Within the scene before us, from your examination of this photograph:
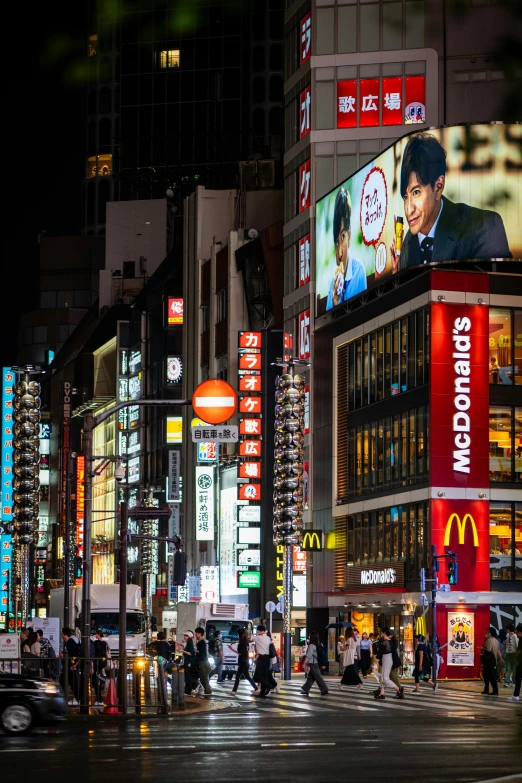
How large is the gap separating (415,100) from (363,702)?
136ft

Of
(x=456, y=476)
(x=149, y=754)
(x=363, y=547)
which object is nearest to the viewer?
(x=149, y=754)

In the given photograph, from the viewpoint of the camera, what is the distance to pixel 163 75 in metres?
158

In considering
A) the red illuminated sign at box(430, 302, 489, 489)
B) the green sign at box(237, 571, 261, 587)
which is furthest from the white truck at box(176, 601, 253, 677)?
the green sign at box(237, 571, 261, 587)

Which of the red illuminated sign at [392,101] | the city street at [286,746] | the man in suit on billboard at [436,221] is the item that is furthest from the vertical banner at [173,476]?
the city street at [286,746]

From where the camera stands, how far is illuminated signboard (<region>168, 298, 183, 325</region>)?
9838 cm

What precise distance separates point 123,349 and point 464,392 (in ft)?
218

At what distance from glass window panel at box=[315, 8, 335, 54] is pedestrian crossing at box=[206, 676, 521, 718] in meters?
38.6

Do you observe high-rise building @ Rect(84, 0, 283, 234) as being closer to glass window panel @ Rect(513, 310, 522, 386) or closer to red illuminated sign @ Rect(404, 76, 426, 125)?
red illuminated sign @ Rect(404, 76, 426, 125)

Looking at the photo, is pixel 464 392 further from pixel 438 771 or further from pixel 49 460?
pixel 49 460

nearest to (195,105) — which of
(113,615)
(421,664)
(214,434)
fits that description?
(113,615)

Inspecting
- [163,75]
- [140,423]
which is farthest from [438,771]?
[163,75]

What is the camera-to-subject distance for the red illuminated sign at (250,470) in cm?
7306

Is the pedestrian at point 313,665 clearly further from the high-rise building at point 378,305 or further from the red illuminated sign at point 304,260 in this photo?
the red illuminated sign at point 304,260

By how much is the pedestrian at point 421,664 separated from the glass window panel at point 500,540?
7057 mm
